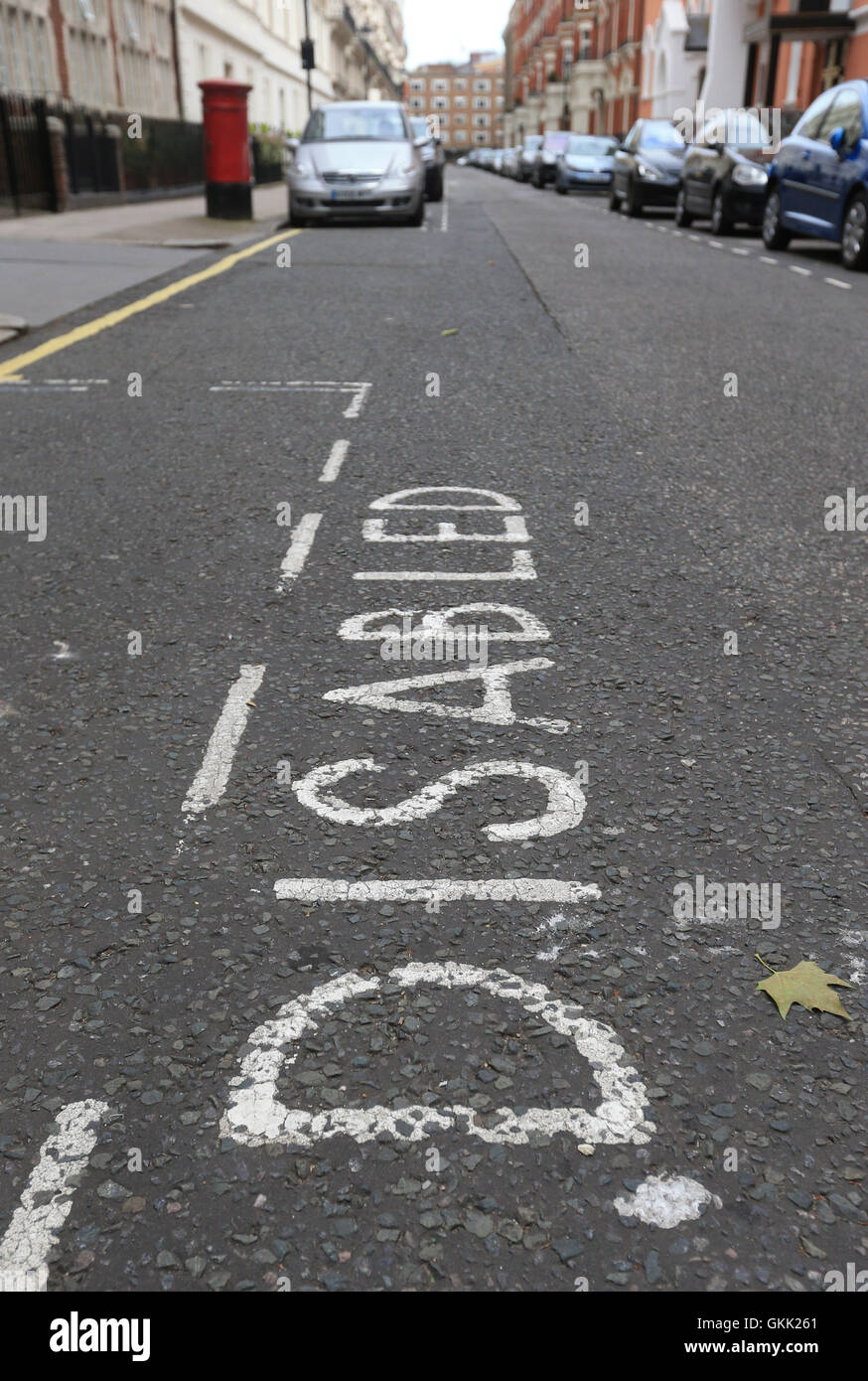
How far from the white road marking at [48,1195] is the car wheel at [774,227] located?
1467 centimetres

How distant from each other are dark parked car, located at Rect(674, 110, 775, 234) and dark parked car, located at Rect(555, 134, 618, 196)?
1389 cm

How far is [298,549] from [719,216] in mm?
14780

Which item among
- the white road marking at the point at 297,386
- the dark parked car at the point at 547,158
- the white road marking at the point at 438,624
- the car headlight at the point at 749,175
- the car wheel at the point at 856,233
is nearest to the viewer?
the white road marking at the point at 438,624

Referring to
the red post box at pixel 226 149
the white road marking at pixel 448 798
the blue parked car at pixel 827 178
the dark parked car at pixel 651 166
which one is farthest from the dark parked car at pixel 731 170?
the white road marking at pixel 448 798

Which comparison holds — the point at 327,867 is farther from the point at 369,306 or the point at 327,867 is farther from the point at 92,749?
the point at 369,306

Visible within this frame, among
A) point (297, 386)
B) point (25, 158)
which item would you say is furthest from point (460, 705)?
point (25, 158)

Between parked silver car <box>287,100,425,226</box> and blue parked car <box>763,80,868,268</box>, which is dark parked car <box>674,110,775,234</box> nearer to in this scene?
blue parked car <box>763,80,868,268</box>

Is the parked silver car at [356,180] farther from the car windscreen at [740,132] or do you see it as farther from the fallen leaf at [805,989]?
the fallen leaf at [805,989]

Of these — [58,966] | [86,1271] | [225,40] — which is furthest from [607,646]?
[225,40]

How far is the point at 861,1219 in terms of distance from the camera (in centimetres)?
155

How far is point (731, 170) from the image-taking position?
16.4 meters

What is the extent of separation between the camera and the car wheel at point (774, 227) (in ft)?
47.6

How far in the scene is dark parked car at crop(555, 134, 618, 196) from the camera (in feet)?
102
